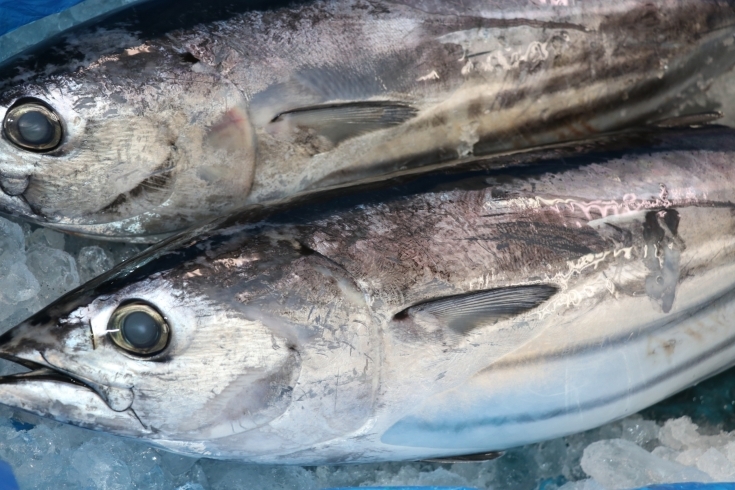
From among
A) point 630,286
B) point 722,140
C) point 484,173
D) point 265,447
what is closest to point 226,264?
point 265,447

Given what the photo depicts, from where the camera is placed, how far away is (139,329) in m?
1.54

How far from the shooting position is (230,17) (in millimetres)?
1949

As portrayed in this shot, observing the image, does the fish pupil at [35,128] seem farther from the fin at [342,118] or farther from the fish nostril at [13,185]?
the fin at [342,118]

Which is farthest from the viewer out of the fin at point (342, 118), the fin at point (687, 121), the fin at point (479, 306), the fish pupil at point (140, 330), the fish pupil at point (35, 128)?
the fin at point (687, 121)

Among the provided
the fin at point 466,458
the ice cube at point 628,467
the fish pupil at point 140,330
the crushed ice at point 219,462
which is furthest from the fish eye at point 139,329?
the ice cube at point 628,467

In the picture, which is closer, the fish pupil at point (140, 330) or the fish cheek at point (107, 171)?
the fish pupil at point (140, 330)

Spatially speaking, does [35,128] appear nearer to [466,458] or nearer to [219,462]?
[219,462]

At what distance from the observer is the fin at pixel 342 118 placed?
6.41ft

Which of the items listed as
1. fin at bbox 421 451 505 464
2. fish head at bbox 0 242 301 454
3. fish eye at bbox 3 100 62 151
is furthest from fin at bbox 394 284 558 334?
fish eye at bbox 3 100 62 151

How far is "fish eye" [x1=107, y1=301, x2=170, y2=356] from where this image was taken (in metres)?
1.54

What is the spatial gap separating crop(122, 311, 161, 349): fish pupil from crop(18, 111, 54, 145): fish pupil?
1.95 ft

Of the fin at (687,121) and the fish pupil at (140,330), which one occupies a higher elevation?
the fin at (687,121)

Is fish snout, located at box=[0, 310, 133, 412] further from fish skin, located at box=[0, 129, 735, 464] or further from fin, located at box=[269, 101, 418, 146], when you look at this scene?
fin, located at box=[269, 101, 418, 146]

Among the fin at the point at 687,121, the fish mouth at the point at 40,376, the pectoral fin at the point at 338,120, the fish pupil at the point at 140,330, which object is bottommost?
the fish mouth at the point at 40,376
